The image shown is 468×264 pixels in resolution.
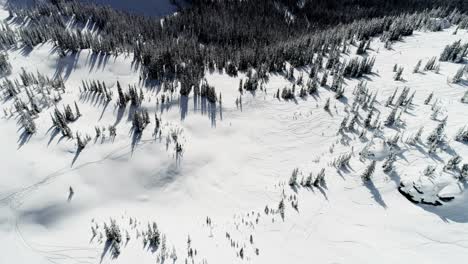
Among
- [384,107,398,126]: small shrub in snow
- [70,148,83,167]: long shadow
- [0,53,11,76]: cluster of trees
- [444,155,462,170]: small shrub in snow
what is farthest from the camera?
[0,53,11,76]: cluster of trees

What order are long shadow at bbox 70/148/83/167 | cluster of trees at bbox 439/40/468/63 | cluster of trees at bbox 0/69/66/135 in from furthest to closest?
cluster of trees at bbox 439/40/468/63 < cluster of trees at bbox 0/69/66/135 < long shadow at bbox 70/148/83/167

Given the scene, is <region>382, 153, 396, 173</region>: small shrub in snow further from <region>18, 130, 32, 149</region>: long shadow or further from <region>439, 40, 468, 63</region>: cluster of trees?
<region>18, 130, 32, 149</region>: long shadow

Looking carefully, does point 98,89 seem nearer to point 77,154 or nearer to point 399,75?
point 77,154

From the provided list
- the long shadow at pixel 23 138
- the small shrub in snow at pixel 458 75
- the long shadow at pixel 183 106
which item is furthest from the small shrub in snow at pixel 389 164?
the long shadow at pixel 23 138

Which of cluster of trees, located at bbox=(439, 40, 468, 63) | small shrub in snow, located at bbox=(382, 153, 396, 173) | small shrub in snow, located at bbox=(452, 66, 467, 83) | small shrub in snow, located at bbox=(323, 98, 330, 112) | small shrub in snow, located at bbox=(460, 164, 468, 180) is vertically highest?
cluster of trees, located at bbox=(439, 40, 468, 63)

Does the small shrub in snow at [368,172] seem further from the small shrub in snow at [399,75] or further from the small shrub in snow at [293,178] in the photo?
the small shrub in snow at [399,75]

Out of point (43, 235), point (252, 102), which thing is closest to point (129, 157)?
point (43, 235)

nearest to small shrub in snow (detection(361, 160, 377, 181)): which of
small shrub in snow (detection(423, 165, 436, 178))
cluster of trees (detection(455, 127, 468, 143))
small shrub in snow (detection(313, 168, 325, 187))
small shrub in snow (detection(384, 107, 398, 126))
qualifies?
small shrub in snow (detection(313, 168, 325, 187))
